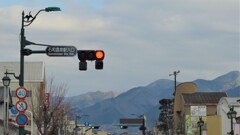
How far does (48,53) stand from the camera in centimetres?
2417

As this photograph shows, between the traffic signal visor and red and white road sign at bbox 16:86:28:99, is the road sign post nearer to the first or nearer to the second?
the traffic signal visor

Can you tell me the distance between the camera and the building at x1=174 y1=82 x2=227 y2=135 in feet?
265

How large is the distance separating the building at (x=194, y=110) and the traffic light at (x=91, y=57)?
5698cm

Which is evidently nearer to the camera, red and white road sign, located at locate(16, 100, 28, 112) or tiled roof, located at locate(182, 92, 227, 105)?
red and white road sign, located at locate(16, 100, 28, 112)

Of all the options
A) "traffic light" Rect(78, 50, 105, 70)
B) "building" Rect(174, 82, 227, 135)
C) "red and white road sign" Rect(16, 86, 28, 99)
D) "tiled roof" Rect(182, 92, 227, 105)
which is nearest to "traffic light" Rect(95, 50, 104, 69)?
"traffic light" Rect(78, 50, 105, 70)

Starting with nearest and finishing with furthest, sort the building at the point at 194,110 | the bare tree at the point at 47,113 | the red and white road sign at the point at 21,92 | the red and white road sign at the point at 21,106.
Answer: the red and white road sign at the point at 21,92
the red and white road sign at the point at 21,106
the bare tree at the point at 47,113
the building at the point at 194,110

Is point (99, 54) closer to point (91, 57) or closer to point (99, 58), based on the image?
point (99, 58)

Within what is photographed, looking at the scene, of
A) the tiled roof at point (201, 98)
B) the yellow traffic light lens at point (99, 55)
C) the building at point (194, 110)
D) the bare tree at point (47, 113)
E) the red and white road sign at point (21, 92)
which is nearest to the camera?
the yellow traffic light lens at point (99, 55)

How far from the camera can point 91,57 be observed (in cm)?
2380

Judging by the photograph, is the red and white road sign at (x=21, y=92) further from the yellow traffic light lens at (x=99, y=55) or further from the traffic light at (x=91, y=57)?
the yellow traffic light lens at (x=99, y=55)

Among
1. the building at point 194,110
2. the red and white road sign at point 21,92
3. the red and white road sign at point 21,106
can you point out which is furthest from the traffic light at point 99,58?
the building at point 194,110

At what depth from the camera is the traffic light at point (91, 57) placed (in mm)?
23703

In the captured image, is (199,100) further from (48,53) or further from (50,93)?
(48,53)

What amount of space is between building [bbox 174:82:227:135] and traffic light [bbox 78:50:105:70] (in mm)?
56978
